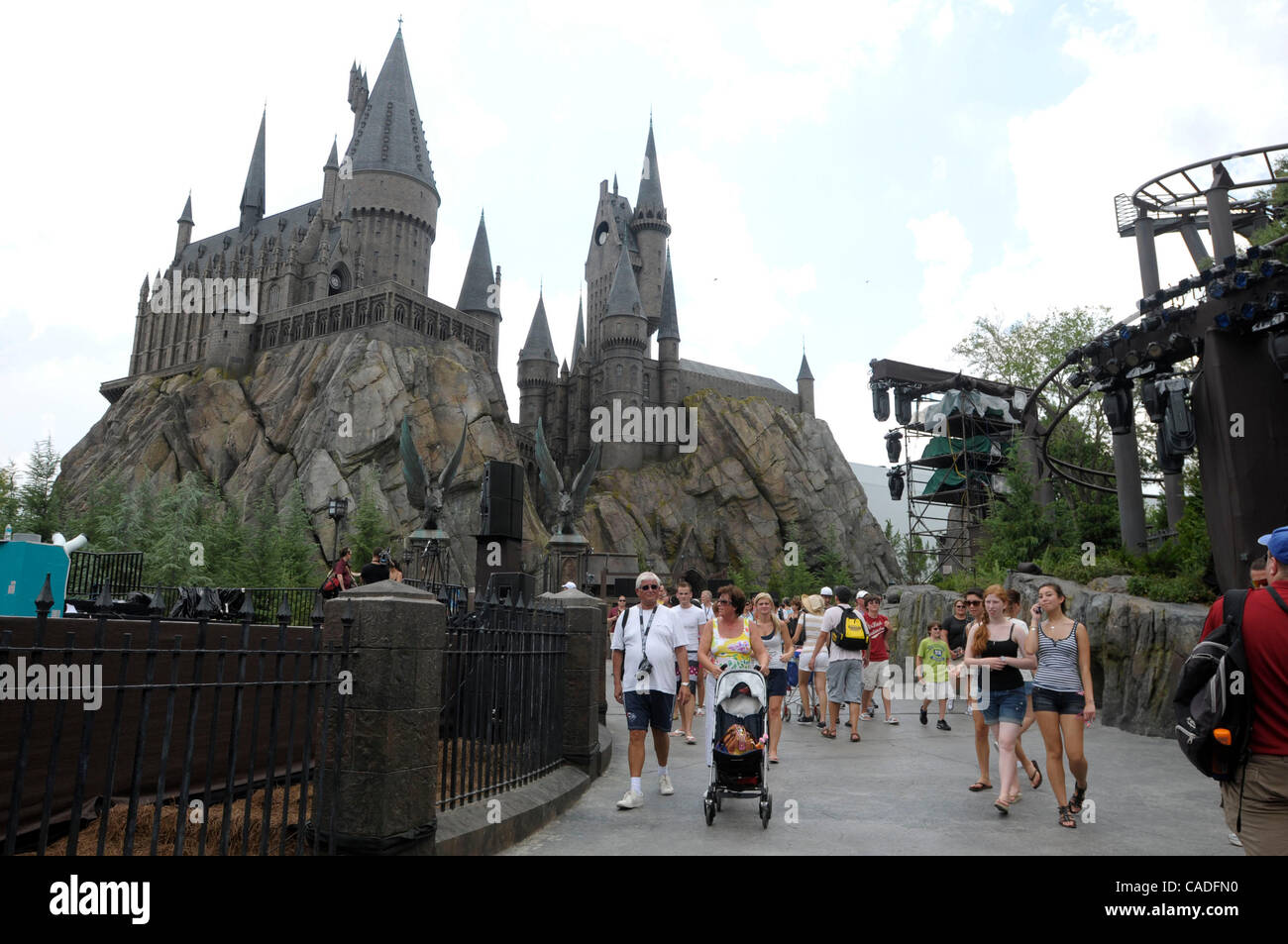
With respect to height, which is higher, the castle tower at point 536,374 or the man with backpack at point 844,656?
the castle tower at point 536,374

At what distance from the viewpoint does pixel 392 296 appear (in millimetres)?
55594

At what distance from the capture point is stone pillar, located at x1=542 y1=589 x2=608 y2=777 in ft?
25.4

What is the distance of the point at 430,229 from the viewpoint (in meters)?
68.4

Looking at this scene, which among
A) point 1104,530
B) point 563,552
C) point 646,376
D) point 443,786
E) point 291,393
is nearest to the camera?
point 443,786

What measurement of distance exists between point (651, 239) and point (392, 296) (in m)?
36.7

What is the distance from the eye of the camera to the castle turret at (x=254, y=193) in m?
80.1

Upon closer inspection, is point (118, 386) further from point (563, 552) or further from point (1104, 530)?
point (1104, 530)

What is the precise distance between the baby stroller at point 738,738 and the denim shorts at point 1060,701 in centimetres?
210

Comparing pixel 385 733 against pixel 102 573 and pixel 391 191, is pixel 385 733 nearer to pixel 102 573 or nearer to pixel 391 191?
pixel 102 573

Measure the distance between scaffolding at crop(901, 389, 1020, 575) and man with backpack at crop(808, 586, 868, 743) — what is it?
25.8 m

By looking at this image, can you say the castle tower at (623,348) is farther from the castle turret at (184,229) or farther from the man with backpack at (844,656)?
the man with backpack at (844,656)

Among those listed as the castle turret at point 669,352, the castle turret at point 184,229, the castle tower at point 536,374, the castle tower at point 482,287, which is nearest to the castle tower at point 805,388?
the castle turret at point 669,352

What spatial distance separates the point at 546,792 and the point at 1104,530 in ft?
82.8
